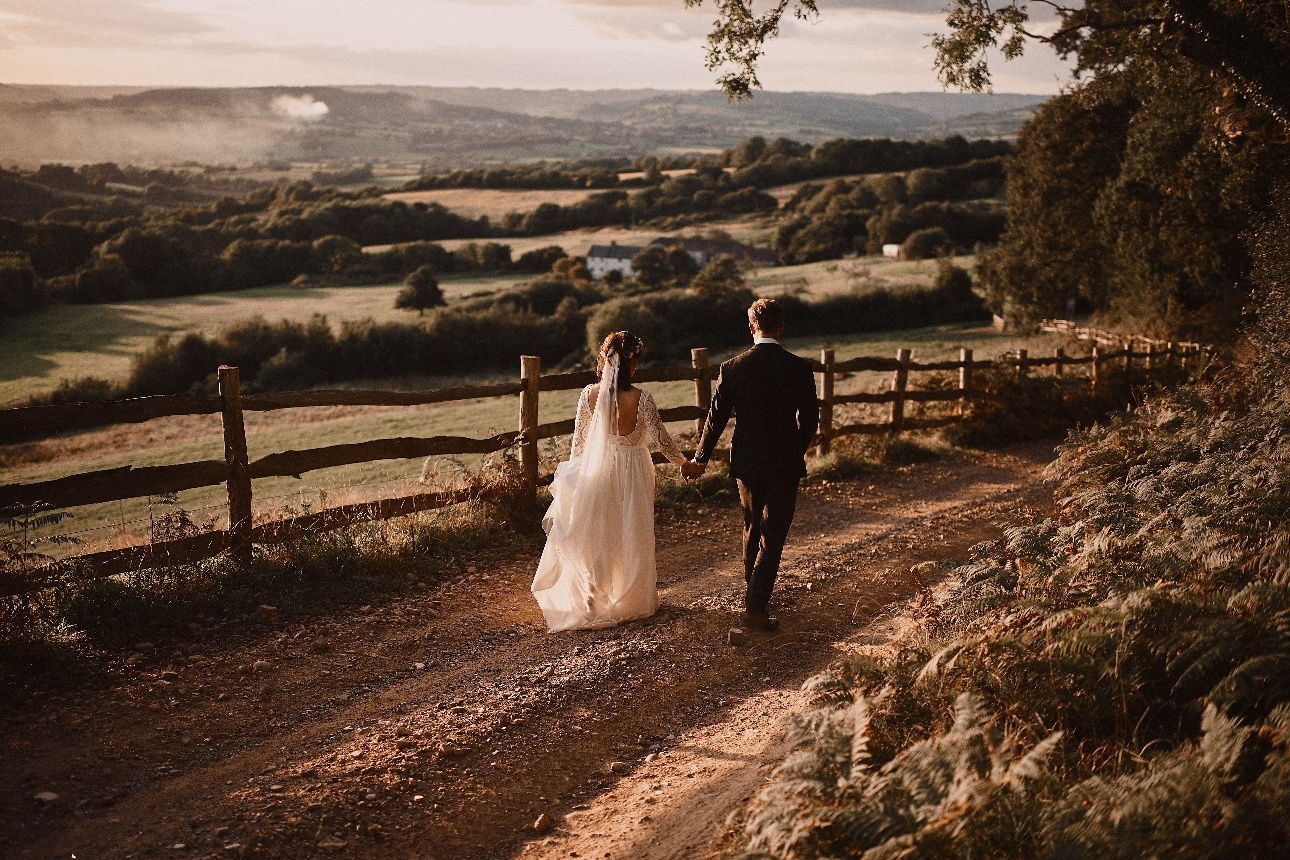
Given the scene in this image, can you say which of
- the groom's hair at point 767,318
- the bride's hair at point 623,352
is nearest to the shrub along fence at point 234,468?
the bride's hair at point 623,352

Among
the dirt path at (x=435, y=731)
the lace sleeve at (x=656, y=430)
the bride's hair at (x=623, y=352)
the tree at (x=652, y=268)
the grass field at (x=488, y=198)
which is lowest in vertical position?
the dirt path at (x=435, y=731)

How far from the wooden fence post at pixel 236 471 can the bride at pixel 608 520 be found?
2278 millimetres

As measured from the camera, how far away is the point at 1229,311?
2211 centimetres

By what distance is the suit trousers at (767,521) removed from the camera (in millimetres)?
6398

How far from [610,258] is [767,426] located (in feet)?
206

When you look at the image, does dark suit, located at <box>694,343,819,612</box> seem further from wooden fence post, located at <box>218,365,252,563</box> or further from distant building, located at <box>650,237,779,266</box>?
distant building, located at <box>650,237,779,266</box>

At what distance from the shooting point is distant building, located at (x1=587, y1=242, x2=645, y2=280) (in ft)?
214

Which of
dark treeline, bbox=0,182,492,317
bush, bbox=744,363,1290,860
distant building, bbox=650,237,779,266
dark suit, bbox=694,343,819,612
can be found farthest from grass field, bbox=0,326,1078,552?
distant building, bbox=650,237,779,266

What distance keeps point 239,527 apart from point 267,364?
3669cm

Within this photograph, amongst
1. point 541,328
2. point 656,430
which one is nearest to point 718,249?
point 541,328

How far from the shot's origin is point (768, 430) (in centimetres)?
632

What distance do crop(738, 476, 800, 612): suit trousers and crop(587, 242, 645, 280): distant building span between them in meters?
57.1

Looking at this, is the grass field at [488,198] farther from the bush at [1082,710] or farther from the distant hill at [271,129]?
the bush at [1082,710]

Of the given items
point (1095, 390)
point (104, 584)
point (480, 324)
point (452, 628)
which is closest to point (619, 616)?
point (452, 628)
